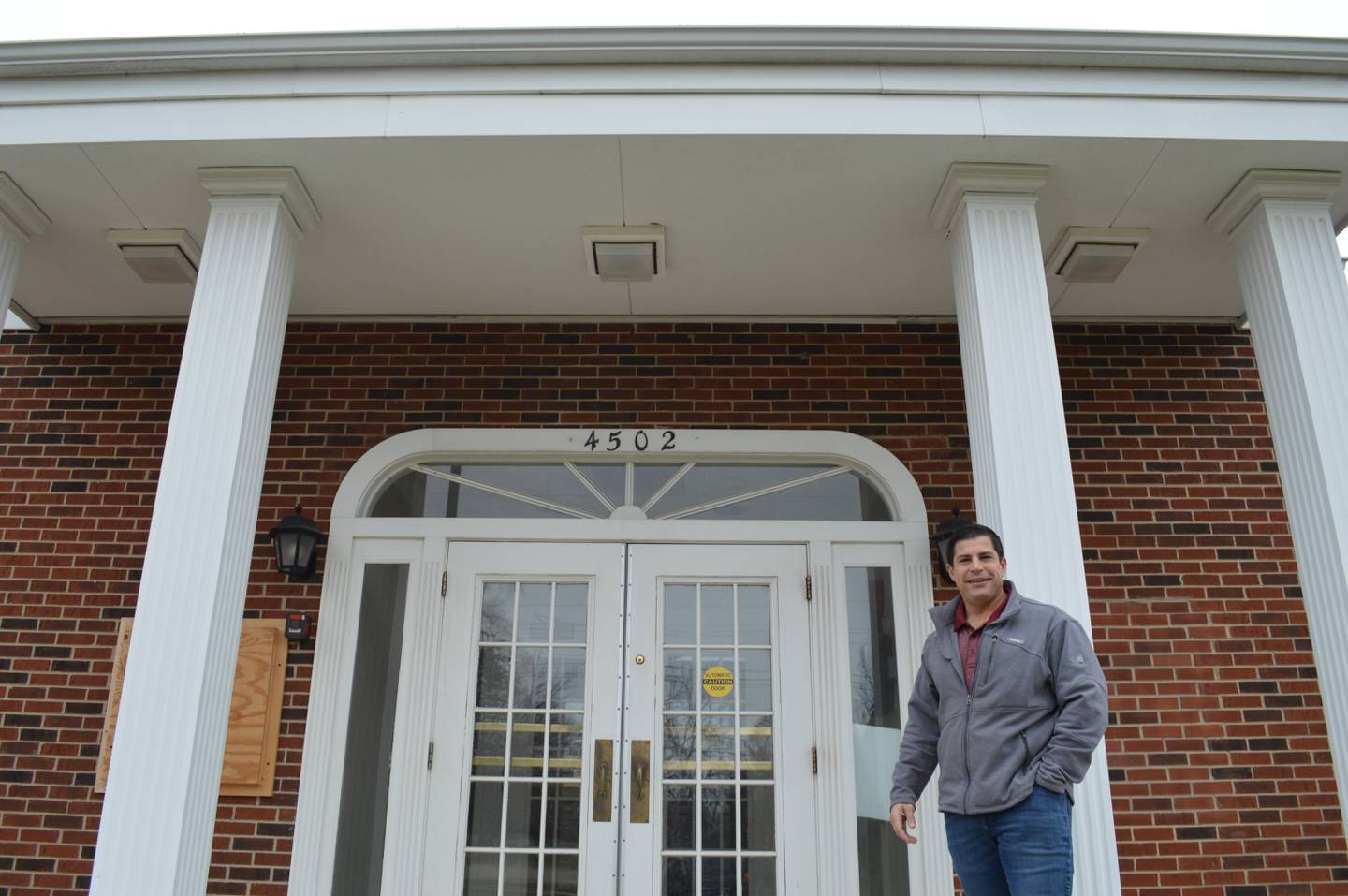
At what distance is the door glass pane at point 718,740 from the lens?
441cm

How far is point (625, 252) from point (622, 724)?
218 cm

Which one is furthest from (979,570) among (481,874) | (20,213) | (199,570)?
(20,213)

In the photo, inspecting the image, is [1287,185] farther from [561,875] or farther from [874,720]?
[561,875]

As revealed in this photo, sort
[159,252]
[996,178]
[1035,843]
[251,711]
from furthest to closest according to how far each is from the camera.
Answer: [251,711], [159,252], [996,178], [1035,843]

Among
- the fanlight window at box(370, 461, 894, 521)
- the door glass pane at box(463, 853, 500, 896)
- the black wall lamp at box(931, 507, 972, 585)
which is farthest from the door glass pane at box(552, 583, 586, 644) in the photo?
the black wall lamp at box(931, 507, 972, 585)

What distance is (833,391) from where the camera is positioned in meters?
5.07

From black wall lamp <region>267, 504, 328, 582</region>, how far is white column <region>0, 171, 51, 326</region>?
1.46m

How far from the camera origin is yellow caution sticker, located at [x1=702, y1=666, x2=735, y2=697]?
4.65 m

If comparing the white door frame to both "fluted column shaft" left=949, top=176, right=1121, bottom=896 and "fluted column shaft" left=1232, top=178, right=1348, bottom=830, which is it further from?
"fluted column shaft" left=1232, top=178, right=1348, bottom=830

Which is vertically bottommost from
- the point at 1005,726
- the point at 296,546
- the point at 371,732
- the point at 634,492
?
the point at 1005,726

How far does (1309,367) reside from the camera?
11.6 ft

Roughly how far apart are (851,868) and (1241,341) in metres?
3.38

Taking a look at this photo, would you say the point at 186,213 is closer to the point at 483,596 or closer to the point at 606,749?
the point at 483,596

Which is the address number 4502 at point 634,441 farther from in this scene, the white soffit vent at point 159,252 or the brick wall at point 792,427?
the white soffit vent at point 159,252
